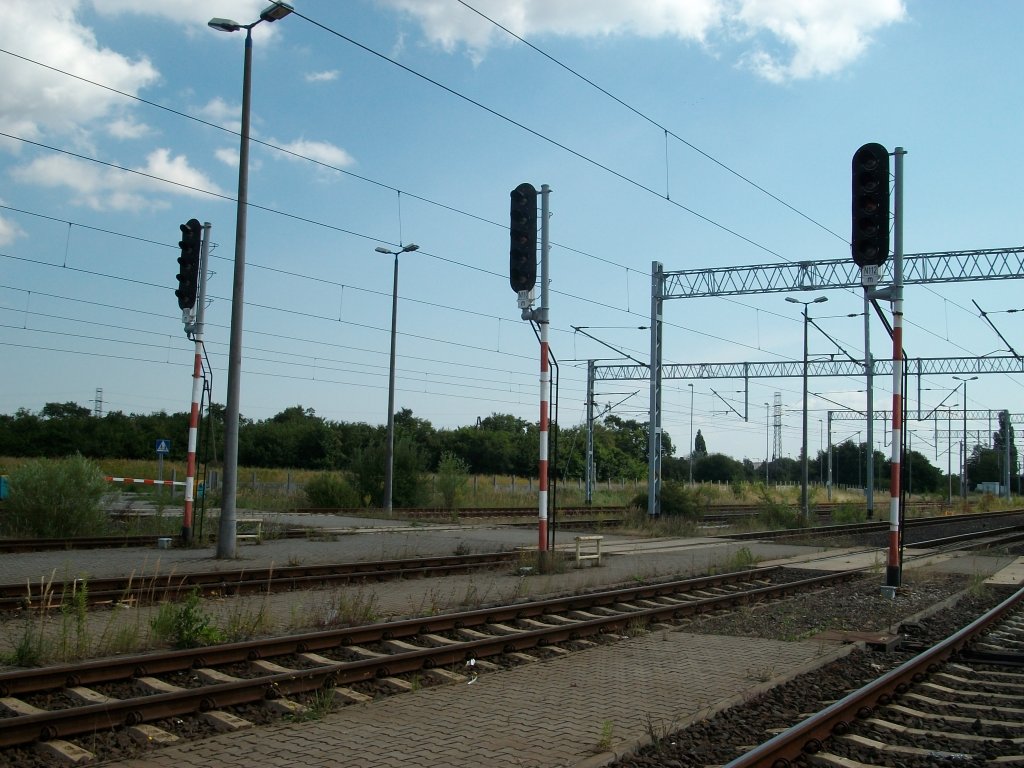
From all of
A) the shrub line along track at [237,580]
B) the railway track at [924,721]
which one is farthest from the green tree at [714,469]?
the railway track at [924,721]

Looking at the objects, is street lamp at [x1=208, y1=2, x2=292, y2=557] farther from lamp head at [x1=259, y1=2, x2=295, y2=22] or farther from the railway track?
the railway track

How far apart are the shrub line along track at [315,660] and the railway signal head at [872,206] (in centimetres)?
602

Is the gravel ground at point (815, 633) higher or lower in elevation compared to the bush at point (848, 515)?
lower

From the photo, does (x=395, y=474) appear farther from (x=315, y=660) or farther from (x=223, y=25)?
(x=315, y=660)

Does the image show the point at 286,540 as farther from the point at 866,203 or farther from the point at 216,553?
the point at 866,203

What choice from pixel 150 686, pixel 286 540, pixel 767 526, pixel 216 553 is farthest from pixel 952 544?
pixel 150 686

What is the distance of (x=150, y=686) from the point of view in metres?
7.86

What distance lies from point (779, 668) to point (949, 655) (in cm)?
235

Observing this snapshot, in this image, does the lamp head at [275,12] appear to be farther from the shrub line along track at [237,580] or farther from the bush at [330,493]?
the bush at [330,493]

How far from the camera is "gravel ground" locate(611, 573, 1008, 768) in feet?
22.0

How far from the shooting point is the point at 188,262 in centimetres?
2017

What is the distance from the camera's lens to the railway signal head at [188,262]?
2012 cm

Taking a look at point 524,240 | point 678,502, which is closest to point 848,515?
point 678,502

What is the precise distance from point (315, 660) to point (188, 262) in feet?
43.6
